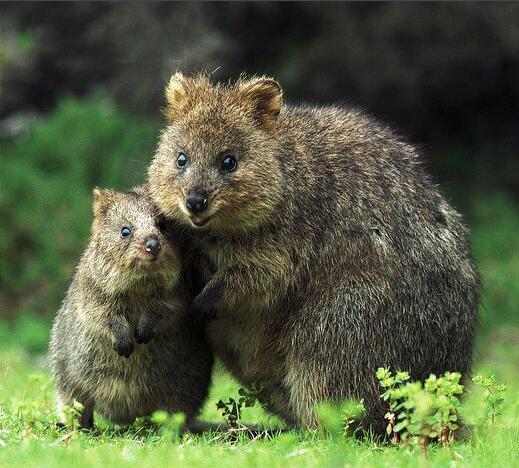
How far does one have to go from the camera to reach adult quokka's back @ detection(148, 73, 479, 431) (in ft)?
28.0

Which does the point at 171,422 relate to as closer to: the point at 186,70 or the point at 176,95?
the point at 176,95

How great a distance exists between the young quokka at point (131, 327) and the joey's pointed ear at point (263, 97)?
1157mm

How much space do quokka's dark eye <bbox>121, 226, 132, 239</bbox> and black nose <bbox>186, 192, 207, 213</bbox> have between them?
77 cm

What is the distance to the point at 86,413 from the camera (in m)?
8.95

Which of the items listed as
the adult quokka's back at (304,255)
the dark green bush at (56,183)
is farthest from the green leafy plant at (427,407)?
the dark green bush at (56,183)

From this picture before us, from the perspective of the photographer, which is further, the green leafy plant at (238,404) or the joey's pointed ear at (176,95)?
the joey's pointed ear at (176,95)

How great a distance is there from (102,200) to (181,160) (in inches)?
38.8

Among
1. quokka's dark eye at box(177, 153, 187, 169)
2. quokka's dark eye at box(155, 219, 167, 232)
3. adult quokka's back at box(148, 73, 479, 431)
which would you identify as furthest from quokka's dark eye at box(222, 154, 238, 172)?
quokka's dark eye at box(155, 219, 167, 232)

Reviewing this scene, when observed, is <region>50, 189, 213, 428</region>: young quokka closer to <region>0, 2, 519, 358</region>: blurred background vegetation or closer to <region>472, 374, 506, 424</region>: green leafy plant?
<region>472, 374, 506, 424</region>: green leafy plant

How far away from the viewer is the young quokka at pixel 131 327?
856 centimetres

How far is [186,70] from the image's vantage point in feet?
53.2

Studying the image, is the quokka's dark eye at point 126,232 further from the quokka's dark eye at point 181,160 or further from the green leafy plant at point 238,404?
the green leafy plant at point 238,404

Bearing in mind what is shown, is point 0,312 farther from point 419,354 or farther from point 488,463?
point 488,463

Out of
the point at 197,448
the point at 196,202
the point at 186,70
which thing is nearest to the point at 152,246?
the point at 196,202
